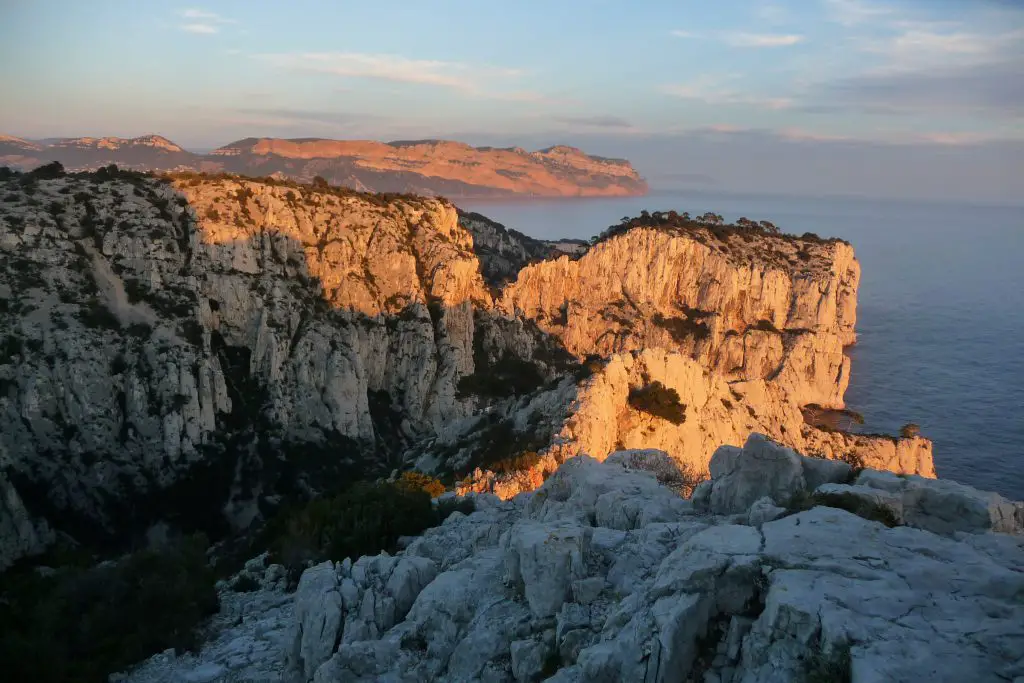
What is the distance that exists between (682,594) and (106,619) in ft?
49.7

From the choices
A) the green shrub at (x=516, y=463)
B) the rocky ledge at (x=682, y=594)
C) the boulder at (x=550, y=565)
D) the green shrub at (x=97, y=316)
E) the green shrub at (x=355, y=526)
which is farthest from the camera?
the green shrub at (x=97, y=316)

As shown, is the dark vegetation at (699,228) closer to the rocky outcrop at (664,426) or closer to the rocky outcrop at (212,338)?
the rocky outcrop at (212,338)

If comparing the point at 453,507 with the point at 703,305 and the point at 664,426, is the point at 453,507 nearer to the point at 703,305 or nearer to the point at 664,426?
the point at 664,426

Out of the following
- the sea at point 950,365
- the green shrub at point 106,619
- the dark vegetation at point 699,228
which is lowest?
the sea at point 950,365

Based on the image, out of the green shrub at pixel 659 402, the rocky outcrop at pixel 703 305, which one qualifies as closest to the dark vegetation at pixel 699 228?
the rocky outcrop at pixel 703 305

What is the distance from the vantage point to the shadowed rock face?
36969 mm

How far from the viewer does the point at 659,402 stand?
3681 cm

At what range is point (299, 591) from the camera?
47.3 feet

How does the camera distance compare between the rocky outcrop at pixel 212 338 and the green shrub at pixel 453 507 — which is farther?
the rocky outcrop at pixel 212 338

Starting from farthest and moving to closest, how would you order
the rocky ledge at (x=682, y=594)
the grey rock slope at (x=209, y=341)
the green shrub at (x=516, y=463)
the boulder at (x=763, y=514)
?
the grey rock slope at (x=209, y=341) → the green shrub at (x=516, y=463) → the boulder at (x=763, y=514) → the rocky ledge at (x=682, y=594)

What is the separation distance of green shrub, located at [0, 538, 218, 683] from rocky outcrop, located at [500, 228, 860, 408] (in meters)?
56.0

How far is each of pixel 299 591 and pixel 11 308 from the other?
126ft

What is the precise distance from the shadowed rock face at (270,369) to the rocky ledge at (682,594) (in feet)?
39.0

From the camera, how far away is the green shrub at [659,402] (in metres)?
36.2
